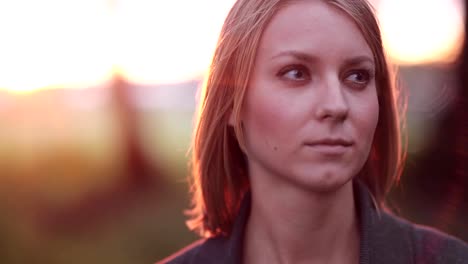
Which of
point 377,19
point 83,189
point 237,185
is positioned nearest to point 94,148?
point 83,189

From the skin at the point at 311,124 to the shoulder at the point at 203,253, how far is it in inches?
11.0

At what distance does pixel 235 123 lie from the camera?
2.59 metres

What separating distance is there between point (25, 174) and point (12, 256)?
1311 millimetres

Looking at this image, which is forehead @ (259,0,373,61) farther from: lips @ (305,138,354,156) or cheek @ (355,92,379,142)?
lips @ (305,138,354,156)

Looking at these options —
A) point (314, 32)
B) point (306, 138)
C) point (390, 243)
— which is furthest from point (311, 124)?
point (390, 243)

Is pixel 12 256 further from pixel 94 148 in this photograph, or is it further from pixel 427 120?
pixel 427 120

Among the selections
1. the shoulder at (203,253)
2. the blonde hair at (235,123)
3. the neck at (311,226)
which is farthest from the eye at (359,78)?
the shoulder at (203,253)

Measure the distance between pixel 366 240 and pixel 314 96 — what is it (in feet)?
1.83

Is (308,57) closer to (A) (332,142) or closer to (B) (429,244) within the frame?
(A) (332,142)

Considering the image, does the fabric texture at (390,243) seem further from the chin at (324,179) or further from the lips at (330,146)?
the lips at (330,146)

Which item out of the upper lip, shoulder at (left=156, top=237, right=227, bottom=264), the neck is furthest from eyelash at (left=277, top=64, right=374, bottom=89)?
shoulder at (left=156, top=237, right=227, bottom=264)

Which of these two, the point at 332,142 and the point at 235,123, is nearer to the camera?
the point at 332,142

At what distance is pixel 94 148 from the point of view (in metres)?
8.84

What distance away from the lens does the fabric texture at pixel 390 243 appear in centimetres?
247
